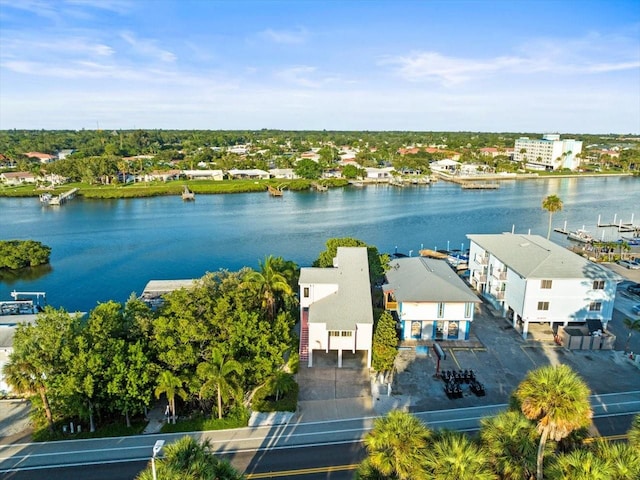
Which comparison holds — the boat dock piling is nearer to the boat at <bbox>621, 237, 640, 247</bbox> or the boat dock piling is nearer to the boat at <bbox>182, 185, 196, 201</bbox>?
the boat at <bbox>621, 237, 640, 247</bbox>

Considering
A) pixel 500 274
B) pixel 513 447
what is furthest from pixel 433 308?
pixel 513 447

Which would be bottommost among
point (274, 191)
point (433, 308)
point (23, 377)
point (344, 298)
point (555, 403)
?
point (23, 377)

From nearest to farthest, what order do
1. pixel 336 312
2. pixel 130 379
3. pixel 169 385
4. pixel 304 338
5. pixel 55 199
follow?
pixel 130 379 < pixel 169 385 < pixel 336 312 < pixel 304 338 < pixel 55 199

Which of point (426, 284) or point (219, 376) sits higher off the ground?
point (426, 284)

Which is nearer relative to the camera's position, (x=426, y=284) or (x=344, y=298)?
(x=344, y=298)

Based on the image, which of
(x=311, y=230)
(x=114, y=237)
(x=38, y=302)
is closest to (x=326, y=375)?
(x=38, y=302)

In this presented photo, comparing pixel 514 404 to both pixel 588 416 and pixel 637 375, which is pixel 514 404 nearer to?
pixel 588 416

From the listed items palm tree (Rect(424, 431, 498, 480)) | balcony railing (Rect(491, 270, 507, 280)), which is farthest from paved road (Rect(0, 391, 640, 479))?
balcony railing (Rect(491, 270, 507, 280))

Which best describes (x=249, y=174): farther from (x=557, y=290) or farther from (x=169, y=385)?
(x=169, y=385)
